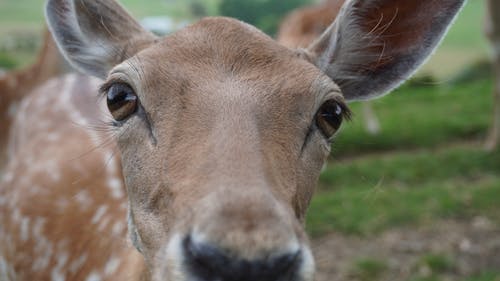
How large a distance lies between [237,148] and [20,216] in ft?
7.81

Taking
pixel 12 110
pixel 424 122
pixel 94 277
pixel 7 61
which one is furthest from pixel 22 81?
pixel 424 122

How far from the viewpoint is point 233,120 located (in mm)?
2105

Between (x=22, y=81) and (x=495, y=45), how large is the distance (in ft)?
16.9

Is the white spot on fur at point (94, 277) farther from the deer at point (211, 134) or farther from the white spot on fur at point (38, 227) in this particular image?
the white spot on fur at point (38, 227)

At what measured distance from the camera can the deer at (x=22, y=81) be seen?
6500 mm

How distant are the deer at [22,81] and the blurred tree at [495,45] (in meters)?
4.62

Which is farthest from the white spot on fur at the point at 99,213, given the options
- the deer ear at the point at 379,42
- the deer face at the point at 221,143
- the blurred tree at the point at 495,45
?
the blurred tree at the point at 495,45

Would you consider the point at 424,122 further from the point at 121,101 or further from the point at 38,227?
the point at 121,101

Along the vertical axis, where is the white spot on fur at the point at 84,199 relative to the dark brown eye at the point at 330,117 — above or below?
below

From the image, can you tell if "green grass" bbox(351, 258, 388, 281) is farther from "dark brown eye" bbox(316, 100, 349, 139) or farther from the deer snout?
the deer snout

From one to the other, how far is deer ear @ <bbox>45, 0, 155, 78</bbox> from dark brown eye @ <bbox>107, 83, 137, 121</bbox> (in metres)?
0.44

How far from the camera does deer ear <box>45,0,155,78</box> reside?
9.77 feet

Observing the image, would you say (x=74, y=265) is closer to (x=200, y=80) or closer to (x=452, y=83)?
(x=200, y=80)

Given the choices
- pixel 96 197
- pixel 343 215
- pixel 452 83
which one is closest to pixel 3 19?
pixel 343 215
